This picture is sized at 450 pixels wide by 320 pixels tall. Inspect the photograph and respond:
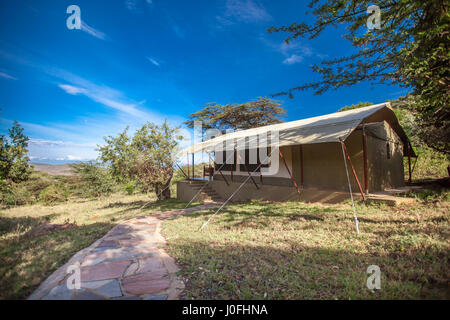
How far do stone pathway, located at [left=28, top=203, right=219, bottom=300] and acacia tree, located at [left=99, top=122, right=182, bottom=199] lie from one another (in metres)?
5.27

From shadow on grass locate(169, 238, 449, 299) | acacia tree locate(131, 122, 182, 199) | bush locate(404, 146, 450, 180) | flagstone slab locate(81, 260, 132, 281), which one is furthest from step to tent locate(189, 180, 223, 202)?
bush locate(404, 146, 450, 180)

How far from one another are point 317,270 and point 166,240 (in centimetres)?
288

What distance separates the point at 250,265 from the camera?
2.80m

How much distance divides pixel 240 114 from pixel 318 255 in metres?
19.2

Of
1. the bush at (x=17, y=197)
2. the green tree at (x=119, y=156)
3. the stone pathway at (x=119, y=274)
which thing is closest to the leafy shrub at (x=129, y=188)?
the green tree at (x=119, y=156)

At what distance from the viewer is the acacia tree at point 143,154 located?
8.88m

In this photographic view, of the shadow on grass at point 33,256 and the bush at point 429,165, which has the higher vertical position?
the bush at point 429,165

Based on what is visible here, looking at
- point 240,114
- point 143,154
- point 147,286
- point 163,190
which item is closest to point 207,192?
point 163,190

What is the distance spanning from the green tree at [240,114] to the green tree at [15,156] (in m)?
13.6

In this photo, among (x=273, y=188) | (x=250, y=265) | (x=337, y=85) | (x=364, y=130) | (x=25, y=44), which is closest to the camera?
(x=250, y=265)

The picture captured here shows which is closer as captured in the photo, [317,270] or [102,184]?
[317,270]

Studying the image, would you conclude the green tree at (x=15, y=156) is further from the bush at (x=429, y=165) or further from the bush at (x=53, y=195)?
the bush at (x=429, y=165)

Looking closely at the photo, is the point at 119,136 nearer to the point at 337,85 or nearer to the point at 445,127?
the point at 337,85
